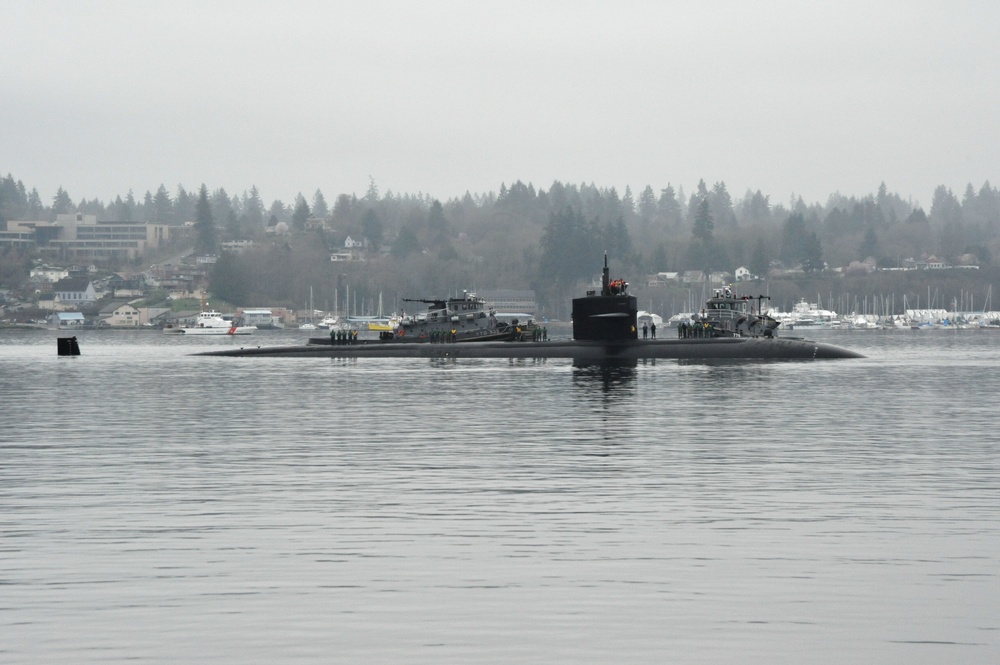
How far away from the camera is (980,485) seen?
25.4 m

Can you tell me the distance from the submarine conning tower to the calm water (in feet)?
92.0

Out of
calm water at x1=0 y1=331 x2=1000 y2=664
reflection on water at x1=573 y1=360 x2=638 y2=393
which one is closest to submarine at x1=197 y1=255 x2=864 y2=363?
reflection on water at x1=573 y1=360 x2=638 y2=393

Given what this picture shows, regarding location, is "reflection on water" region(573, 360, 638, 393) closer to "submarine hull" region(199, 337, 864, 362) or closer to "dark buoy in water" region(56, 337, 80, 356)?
"submarine hull" region(199, 337, 864, 362)

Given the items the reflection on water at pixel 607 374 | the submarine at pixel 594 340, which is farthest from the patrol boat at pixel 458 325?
the reflection on water at pixel 607 374

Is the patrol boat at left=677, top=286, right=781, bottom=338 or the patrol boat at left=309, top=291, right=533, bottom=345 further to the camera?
the patrol boat at left=677, top=286, right=781, bottom=338

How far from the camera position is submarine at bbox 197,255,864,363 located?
73438 millimetres

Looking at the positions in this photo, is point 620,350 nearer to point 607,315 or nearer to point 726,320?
point 607,315

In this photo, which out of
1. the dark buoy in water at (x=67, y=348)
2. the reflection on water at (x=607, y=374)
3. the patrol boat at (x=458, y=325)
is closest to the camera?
the reflection on water at (x=607, y=374)

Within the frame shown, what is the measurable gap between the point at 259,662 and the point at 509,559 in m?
5.53

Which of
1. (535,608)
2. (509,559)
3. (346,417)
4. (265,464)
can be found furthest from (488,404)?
(535,608)

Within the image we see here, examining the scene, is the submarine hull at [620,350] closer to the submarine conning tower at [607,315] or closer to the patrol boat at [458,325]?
the submarine conning tower at [607,315]

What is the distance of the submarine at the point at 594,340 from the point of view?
241 ft

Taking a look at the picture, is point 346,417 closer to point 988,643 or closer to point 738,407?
point 738,407

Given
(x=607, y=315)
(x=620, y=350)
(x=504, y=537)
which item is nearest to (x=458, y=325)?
(x=620, y=350)
